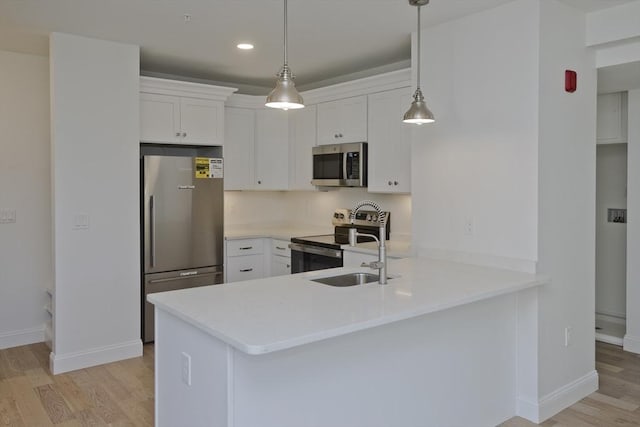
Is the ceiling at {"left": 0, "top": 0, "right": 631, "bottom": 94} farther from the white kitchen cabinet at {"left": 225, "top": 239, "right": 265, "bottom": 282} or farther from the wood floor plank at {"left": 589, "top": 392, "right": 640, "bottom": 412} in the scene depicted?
the wood floor plank at {"left": 589, "top": 392, "right": 640, "bottom": 412}

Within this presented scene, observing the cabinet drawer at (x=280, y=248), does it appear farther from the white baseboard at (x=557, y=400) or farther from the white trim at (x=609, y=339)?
the white trim at (x=609, y=339)

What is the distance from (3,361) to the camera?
161 inches

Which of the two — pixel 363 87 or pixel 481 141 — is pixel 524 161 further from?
pixel 363 87

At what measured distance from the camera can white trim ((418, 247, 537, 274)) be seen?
300 cm

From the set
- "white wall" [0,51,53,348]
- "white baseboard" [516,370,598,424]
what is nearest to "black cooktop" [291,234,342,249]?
"white baseboard" [516,370,598,424]

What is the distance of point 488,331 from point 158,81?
3320mm

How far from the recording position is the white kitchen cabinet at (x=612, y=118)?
431 centimetres

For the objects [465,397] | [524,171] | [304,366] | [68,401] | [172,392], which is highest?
[524,171]

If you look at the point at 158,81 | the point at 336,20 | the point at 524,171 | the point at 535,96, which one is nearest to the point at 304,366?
the point at 524,171

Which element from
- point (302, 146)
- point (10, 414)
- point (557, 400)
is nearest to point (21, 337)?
point (10, 414)

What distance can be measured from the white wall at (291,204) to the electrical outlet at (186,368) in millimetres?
3027

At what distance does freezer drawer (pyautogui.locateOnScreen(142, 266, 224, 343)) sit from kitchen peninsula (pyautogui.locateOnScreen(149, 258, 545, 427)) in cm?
202

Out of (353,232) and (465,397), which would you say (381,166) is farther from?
(465,397)

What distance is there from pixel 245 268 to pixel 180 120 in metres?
1.57
